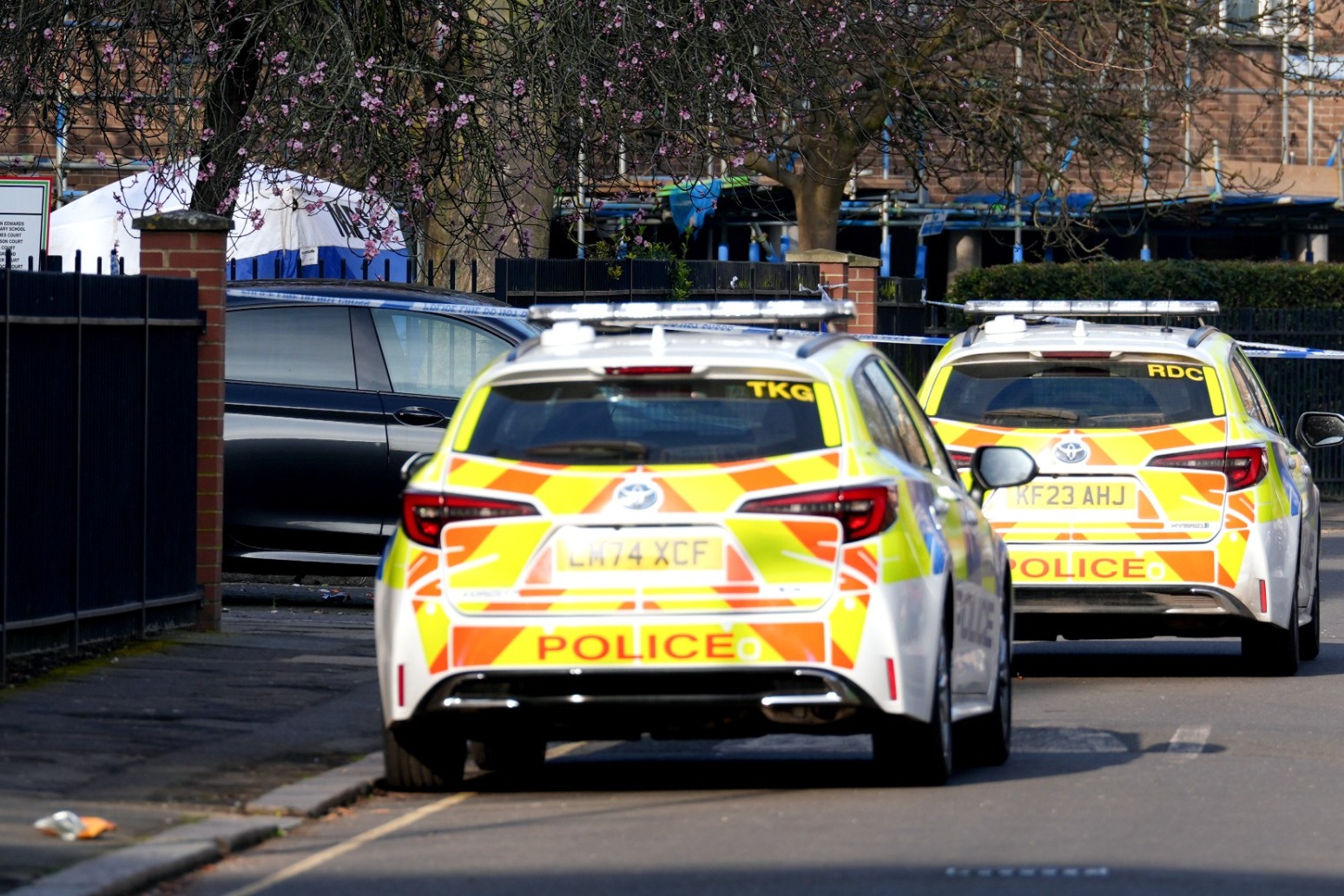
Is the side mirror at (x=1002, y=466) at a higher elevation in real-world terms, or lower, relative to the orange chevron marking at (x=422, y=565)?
higher

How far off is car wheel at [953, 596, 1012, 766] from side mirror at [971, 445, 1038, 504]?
58 centimetres

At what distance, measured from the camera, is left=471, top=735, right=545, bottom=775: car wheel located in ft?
31.0

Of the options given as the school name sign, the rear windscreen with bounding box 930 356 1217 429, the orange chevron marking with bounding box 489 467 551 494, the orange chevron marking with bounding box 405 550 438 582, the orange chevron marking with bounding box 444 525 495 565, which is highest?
the school name sign

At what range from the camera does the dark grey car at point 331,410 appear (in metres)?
14.5

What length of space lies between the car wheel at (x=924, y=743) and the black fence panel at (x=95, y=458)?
397cm

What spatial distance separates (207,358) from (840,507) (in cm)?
578

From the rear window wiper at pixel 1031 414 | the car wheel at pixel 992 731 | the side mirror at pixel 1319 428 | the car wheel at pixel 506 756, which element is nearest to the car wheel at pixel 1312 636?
the side mirror at pixel 1319 428

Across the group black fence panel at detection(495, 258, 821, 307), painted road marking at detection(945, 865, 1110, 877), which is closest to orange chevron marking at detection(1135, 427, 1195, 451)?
painted road marking at detection(945, 865, 1110, 877)

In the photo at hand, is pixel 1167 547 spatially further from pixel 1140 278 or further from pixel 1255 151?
pixel 1255 151

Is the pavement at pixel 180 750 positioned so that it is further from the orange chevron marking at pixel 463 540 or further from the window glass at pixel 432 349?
the window glass at pixel 432 349

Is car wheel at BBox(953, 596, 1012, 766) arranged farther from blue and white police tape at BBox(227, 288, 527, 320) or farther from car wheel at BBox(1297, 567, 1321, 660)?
blue and white police tape at BBox(227, 288, 527, 320)

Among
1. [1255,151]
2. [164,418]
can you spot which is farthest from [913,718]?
[1255,151]

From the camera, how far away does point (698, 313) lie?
8.80 m

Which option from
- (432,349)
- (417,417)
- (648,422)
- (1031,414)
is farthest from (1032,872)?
(432,349)
